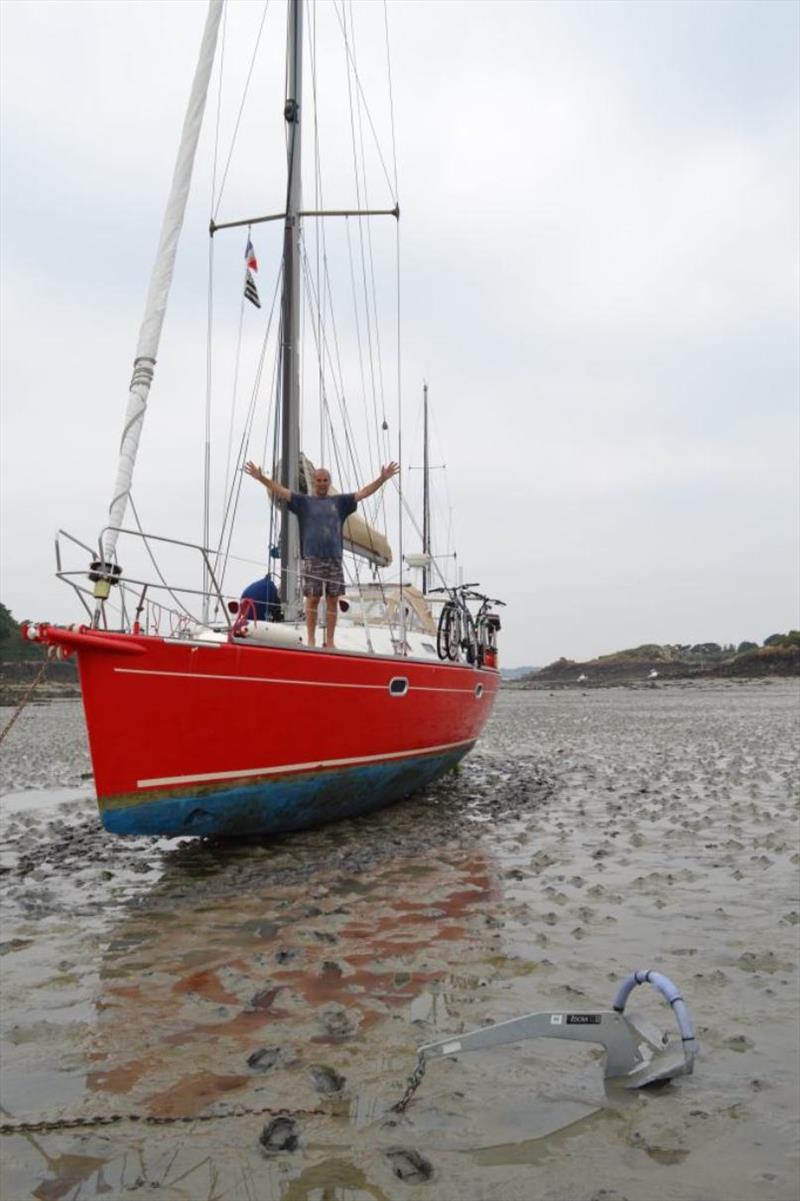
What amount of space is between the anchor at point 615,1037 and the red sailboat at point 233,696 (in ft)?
14.6

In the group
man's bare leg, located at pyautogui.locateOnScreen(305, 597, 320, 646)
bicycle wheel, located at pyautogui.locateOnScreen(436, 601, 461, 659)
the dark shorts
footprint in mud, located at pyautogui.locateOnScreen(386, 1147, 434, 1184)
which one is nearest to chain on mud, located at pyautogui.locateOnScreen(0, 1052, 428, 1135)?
footprint in mud, located at pyautogui.locateOnScreen(386, 1147, 434, 1184)

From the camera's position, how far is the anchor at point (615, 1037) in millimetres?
3426

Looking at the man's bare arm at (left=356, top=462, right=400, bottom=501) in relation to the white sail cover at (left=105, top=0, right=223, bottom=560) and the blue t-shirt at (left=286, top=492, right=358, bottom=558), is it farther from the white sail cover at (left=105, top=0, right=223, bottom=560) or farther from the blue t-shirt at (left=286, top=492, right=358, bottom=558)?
the white sail cover at (left=105, top=0, right=223, bottom=560)

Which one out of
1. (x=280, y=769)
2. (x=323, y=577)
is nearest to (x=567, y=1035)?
(x=280, y=769)

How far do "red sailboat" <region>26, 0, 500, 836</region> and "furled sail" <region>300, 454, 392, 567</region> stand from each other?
8.77 ft

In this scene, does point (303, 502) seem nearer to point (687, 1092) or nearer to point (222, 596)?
point (222, 596)

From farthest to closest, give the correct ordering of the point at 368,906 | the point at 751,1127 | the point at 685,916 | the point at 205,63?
the point at 205,63 → the point at 368,906 → the point at 685,916 → the point at 751,1127

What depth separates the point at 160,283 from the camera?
8727 mm

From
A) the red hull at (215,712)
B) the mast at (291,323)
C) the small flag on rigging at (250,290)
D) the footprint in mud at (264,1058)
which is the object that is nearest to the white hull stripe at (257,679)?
the red hull at (215,712)

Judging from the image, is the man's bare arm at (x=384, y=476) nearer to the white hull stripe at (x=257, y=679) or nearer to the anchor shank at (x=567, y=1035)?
the white hull stripe at (x=257, y=679)

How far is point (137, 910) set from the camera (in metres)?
6.54

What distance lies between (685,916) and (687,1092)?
2556mm

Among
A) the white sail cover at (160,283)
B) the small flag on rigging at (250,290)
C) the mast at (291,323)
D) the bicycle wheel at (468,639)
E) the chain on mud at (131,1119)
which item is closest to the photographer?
the chain on mud at (131,1119)

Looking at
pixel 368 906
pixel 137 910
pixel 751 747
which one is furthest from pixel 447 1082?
pixel 751 747
